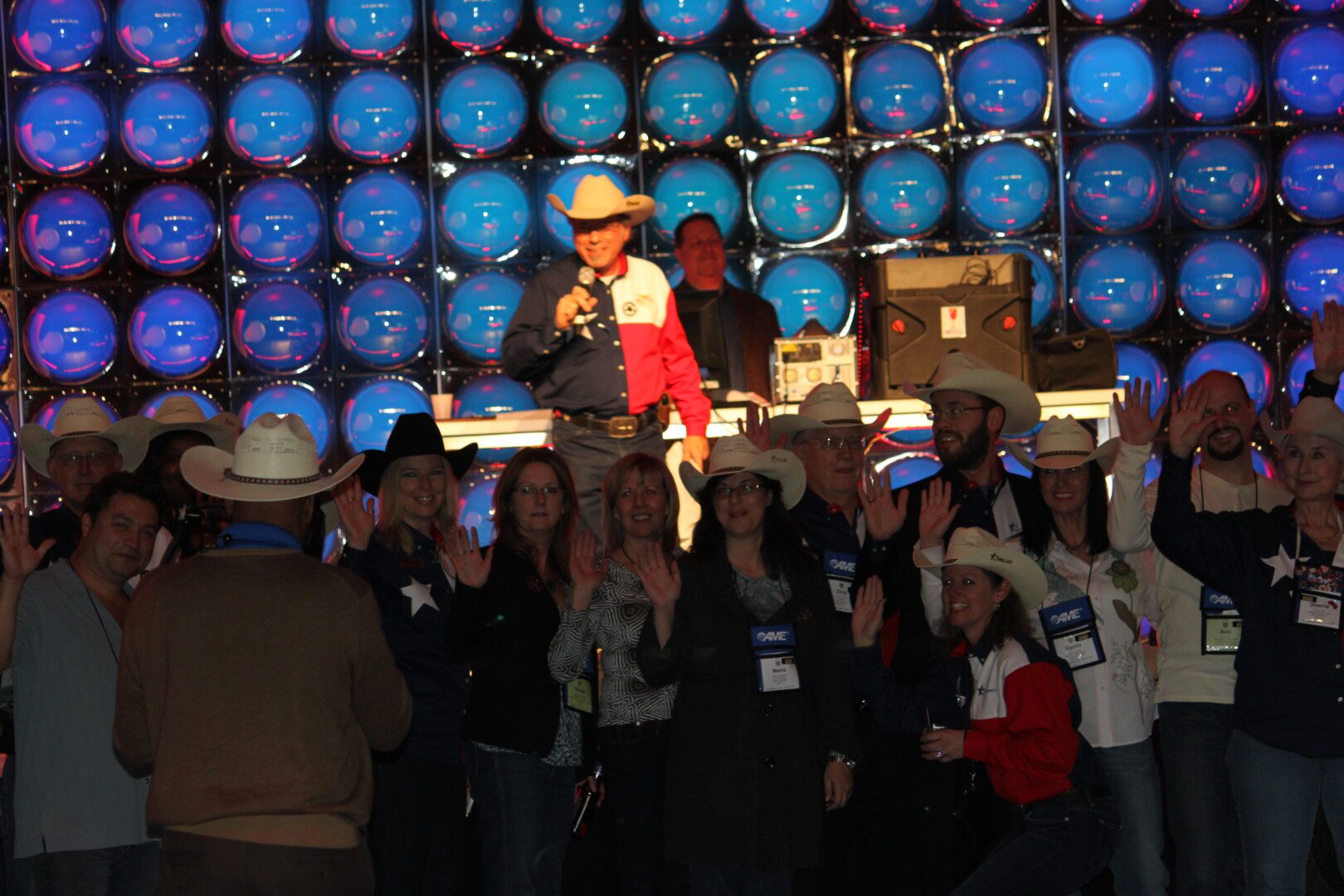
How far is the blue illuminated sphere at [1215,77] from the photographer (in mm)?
8422

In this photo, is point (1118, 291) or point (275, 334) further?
point (275, 334)

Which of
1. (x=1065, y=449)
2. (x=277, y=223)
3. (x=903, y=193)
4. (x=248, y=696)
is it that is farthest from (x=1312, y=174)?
(x=248, y=696)

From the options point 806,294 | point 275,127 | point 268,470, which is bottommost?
point 268,470

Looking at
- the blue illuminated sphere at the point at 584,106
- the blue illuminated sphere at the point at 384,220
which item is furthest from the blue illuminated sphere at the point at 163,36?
the blue illuminated sphere at the point at 584,106

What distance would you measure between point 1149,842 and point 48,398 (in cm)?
604

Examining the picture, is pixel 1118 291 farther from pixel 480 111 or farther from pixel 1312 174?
pixel 480 111

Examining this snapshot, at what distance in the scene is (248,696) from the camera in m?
3.30

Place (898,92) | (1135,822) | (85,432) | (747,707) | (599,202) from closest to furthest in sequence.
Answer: (747,707), (1135,822), (85,432), (599,202), (898,92)

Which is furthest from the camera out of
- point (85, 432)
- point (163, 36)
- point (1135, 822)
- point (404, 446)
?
point (163, 36)

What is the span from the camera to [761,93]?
27.8 ft

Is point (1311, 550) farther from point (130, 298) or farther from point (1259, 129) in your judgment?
point (130, 298)

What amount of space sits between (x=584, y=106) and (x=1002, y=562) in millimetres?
4688

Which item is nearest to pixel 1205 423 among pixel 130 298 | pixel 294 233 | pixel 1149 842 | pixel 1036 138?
pixel 1149 842

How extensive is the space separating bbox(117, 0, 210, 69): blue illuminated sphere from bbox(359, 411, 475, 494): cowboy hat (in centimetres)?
427
